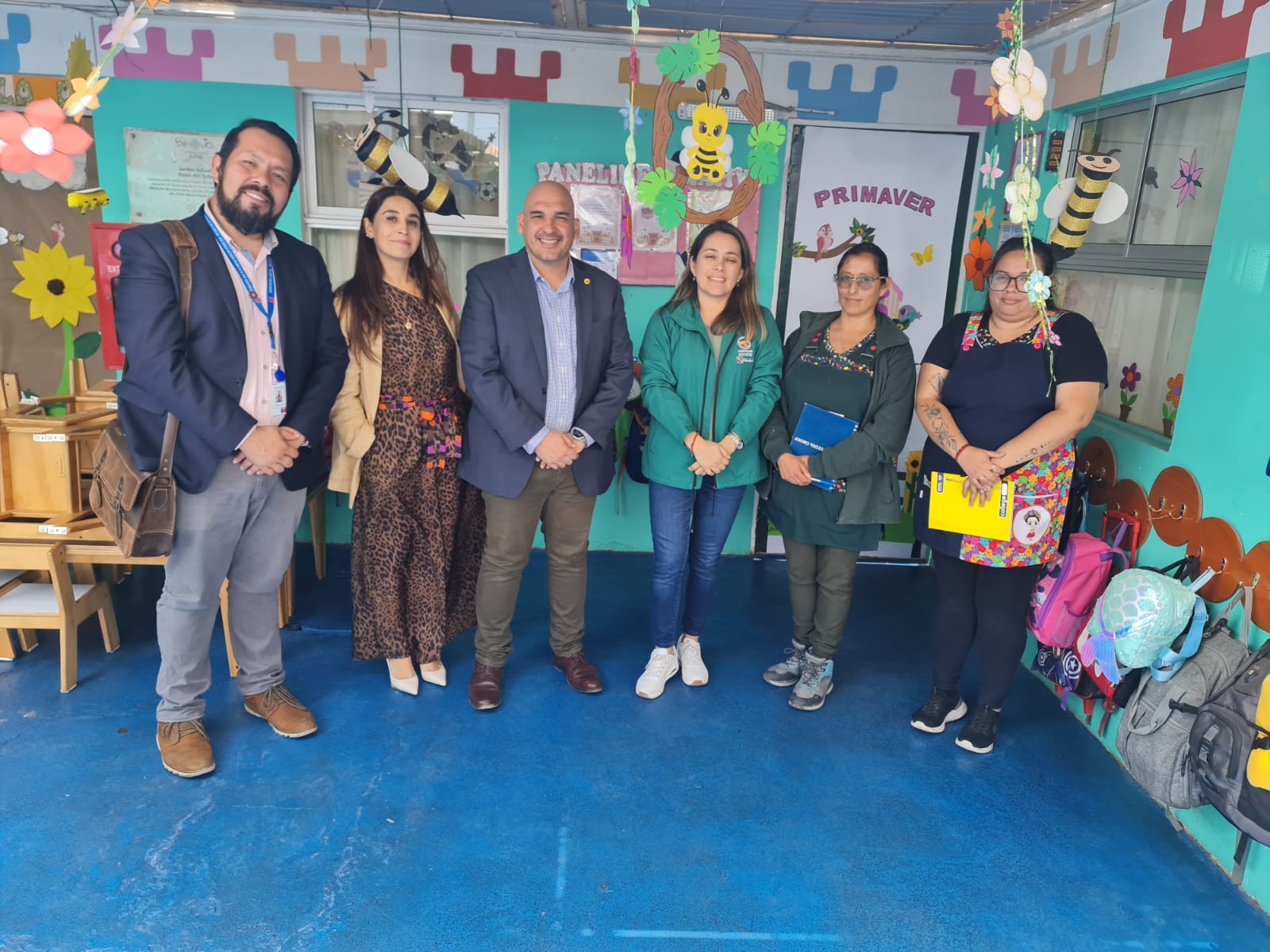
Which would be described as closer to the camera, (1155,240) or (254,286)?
(254,286)

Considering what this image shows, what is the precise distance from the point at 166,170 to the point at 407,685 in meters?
2.59

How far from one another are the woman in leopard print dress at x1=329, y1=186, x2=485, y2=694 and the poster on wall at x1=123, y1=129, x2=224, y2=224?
1624 mm

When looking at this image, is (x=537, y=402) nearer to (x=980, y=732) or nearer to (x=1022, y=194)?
(x=1022, y=194)

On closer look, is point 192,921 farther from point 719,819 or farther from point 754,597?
point 754,597

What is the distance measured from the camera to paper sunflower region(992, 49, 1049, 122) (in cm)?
173

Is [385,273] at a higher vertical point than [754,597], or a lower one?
higher

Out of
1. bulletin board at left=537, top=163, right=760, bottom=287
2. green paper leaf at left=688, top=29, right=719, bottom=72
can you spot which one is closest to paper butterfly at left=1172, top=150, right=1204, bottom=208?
green paper leaf at left=688, top=29, right=719, bottom=72

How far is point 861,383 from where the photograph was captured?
271 centimetres

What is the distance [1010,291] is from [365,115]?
114 inches

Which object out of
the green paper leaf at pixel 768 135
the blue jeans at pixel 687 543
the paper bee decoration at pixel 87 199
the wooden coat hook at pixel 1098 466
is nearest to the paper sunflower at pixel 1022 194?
the green paper leaf at pixel 768 135

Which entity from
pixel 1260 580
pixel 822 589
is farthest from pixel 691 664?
pixel 1260 580

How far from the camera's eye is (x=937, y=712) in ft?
9.23

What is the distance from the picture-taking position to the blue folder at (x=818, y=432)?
107 inches

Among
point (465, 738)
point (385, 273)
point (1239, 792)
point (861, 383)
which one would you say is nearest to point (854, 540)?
point (861, 383)
